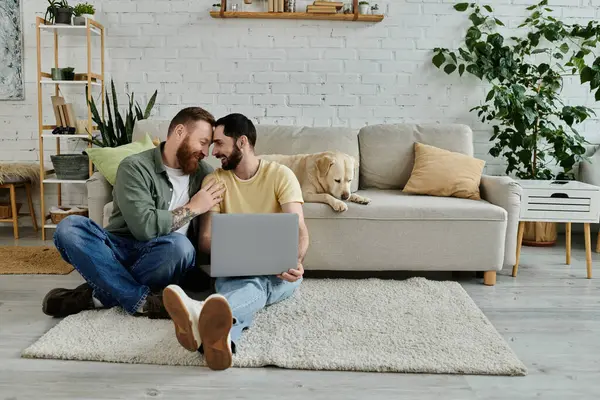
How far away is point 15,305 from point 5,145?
2.11 m

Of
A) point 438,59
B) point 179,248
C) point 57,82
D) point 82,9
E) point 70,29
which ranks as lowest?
point 179,248

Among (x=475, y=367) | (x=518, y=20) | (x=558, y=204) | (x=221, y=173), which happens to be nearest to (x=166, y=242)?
(x=221, y=173)

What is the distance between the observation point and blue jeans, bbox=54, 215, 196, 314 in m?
2.31

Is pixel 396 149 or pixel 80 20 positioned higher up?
pixel 80 20

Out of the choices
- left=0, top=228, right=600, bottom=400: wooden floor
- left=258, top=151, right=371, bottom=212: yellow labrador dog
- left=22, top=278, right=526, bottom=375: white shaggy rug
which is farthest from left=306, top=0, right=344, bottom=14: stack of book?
left=0, top=228, right=600, bottom=400: wooden floor

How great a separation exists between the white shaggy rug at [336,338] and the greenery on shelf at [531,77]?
1.64 metres

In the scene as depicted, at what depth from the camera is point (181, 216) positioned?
94.9 inches

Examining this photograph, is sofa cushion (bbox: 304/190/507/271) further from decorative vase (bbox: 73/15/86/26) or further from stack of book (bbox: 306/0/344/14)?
decorative vase (bbox: 73/15/86/26)

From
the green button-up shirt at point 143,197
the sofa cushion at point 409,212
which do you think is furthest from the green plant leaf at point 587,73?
the green button-up shirt at point 143,197

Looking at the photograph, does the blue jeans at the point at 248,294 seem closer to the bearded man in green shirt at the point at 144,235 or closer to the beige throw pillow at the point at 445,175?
the bearded man in green shirt at the point at 144,235

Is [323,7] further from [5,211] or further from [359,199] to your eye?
[5,211]

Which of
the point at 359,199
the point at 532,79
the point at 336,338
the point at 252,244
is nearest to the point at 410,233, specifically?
the point at 359,199

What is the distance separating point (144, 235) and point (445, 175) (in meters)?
1.71

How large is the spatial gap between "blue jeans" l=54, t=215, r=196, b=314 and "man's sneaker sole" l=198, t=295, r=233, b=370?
559 millimetres
